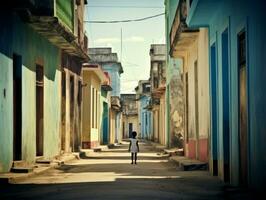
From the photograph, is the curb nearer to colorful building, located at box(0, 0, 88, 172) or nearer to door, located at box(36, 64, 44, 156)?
colorful building, located at box(0, 0, 88, 172)

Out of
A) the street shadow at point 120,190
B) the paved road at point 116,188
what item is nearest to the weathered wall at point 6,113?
the paved road at point 116,188

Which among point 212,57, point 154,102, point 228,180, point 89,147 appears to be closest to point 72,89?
point 89,147

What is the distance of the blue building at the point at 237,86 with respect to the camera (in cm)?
923

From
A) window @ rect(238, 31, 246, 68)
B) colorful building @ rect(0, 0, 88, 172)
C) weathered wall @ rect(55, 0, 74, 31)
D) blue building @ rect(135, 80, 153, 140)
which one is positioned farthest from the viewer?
blue building @ rect(135, 80, 153, 140)

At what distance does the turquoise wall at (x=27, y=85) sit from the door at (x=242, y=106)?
5.71m

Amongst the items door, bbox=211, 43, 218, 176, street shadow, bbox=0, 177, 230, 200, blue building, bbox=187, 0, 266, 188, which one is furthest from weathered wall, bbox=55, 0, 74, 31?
street shadow, bbox=0, 177, 230, 200

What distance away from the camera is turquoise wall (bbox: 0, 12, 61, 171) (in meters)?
14.4

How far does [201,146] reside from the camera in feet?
59.5

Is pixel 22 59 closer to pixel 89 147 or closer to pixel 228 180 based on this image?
pixel 228 180

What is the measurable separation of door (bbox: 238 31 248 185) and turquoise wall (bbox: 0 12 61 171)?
18.7 feet

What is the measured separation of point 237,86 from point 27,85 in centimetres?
777

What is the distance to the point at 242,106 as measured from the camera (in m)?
11.2

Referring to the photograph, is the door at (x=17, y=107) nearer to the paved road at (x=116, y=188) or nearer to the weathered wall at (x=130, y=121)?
the paved road at (x=116, y=188)

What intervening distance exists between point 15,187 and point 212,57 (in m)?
6.23
